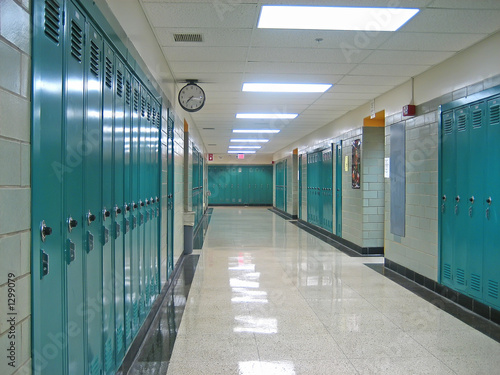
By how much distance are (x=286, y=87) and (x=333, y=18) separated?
8.36ft

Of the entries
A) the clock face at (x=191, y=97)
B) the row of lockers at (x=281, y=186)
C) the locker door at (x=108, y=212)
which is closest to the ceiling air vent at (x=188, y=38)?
the clock face at (x=191, y=97)

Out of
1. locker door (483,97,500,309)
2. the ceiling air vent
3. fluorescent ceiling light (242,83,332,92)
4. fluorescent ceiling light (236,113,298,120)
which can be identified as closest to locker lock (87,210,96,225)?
the ceiling air vent

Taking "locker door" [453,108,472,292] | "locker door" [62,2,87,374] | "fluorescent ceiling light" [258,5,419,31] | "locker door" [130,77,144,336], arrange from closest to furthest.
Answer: "locker door" [62,2,87,374]
"locker door" [130,77,144,336]
"fluorescent ceiling light" [258,5,419,31]
"locker door" [453,108,472,292]

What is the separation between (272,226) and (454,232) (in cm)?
765

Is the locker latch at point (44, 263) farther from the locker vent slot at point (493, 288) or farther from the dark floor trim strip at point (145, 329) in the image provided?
the locker vent slot at point (493, 288)

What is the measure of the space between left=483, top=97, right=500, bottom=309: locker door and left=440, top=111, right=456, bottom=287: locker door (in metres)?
0.59

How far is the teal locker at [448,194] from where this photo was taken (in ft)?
14.6

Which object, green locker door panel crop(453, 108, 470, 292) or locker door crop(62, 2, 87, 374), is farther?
green locker door panel crop(453, 108, 470, 292)

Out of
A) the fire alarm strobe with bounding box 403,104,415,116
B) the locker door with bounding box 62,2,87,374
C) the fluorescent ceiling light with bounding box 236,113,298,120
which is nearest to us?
the locker door with bounding box 62,2,87,374

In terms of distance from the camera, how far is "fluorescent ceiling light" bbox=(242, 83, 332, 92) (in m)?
A: 5.92

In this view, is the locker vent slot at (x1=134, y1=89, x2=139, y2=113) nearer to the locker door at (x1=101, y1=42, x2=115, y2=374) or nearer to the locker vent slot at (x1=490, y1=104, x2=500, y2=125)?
the locker door at (x1=101, y1=42, x2=115, y2=374)

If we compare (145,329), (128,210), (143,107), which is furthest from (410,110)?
(145,329)

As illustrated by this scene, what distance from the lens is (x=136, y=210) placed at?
3043 millimetres

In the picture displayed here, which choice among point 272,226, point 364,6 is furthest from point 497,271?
point 272,226
